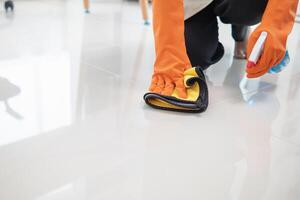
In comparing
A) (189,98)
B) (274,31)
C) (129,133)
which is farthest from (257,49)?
(129,133)

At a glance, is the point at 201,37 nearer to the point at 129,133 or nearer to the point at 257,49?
the point at 257,49

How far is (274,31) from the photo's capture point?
32.2 inches

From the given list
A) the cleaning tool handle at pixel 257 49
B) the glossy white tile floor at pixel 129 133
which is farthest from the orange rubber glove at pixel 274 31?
the glossy white tile floor at pixel 129 133

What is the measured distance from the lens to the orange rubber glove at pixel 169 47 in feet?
2.82

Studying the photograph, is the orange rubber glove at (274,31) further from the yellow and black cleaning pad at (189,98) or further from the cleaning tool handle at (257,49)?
the yellow and black cleaning pad at (189,98)

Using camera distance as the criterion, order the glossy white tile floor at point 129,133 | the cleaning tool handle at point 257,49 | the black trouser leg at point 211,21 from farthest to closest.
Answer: the black trouser leg at point 211,21 → the cleaning tool handle at point 257,49 → the glossy white tile floor at point 129,133

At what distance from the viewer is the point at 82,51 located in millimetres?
1247

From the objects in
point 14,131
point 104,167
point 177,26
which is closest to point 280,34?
point 177,26

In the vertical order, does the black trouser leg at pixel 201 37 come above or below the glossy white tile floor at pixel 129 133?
above

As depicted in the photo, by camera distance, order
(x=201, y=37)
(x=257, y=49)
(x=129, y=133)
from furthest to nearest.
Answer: (x=201, y=37) → (x=257, y=49) → (x=129, y=133)

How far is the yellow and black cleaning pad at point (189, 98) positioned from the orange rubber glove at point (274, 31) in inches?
5.0

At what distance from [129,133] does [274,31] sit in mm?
411

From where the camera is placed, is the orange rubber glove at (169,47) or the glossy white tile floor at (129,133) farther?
the orange rubber glove at (169,47)

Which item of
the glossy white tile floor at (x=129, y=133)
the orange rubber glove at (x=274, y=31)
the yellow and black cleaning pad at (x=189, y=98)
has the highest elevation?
the orange rubber glove at (x=274, y=31)
